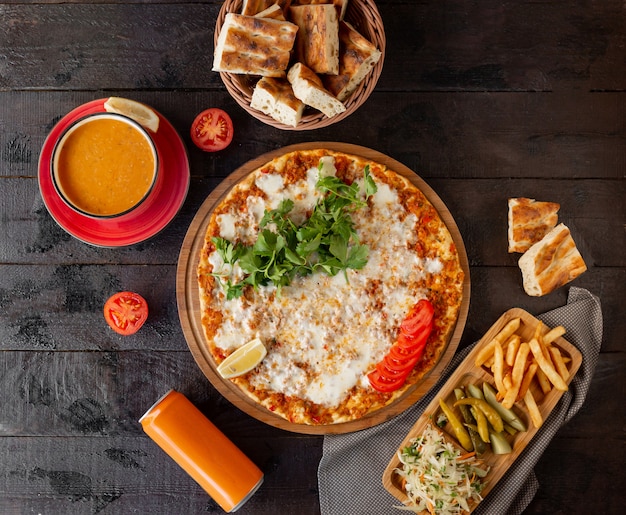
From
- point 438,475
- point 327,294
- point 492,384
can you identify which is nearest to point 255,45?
point 327,294

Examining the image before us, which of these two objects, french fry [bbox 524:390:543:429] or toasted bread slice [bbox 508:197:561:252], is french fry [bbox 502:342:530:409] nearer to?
french fry [bbox 524:390:543:429]

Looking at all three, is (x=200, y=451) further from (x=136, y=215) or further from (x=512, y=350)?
(x=512, y=350)

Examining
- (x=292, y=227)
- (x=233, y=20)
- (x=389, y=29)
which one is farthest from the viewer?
(x=389, y=29)

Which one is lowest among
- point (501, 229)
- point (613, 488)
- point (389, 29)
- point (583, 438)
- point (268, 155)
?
point (613, 488)

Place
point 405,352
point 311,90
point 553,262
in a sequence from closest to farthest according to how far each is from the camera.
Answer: point 311,90 < point 405,352 < point 553,262

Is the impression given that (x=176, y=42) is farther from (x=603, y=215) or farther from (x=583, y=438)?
(x=583, y=438)

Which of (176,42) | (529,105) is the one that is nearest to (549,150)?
(529,105)
